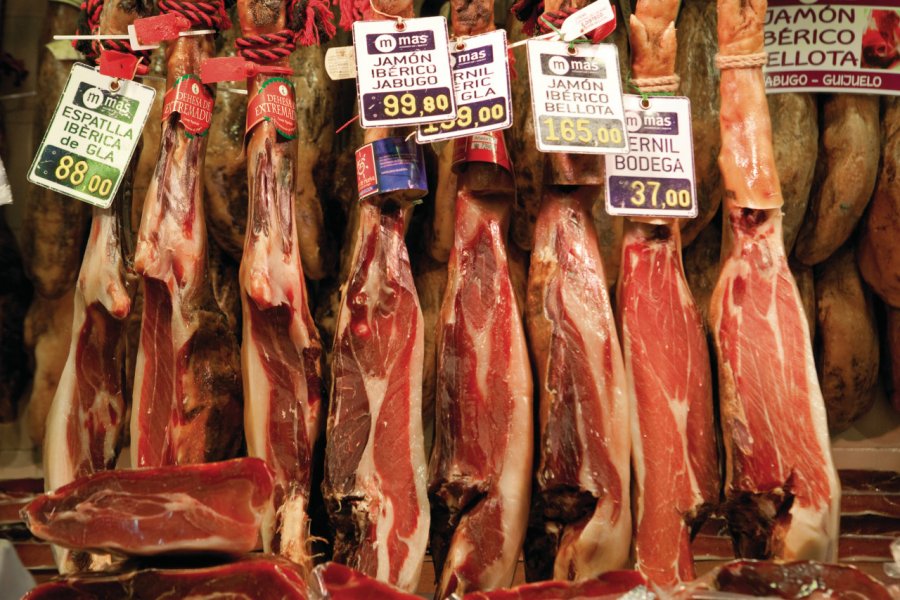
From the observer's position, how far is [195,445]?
243 centimetres

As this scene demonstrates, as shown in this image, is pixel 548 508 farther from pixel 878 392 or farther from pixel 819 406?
pixel 878 392

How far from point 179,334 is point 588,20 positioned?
4.17ft

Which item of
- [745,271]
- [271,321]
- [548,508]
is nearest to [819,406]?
[745,271]

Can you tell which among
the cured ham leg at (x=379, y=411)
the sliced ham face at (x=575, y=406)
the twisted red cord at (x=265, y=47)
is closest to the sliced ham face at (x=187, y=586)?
the cured ham leg at (x=379, y=411)

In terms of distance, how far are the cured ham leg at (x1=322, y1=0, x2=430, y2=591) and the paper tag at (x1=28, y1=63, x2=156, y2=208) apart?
0.65m

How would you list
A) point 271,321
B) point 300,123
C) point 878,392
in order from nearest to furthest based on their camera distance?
1. point 271,321
2. point 300,123
3. point 878,392

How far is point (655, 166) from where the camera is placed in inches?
93.4

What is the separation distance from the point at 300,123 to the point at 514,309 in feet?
3.41

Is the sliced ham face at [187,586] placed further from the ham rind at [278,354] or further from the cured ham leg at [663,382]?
the cured ham leg at [663,382]

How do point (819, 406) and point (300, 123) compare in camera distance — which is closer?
point (819, 406)

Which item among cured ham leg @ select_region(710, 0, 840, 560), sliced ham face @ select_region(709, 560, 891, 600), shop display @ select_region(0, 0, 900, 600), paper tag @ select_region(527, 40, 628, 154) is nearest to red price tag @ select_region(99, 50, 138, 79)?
shop display @ select_region(0, 0, 900, 600)

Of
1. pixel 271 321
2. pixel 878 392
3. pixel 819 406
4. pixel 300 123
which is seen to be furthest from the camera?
pixel 878 392

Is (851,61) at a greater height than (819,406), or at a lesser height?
greater

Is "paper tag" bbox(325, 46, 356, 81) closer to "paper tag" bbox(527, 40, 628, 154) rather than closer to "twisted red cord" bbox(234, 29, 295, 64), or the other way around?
"twisted red cord" bbox(234, 29, 295, 64)
